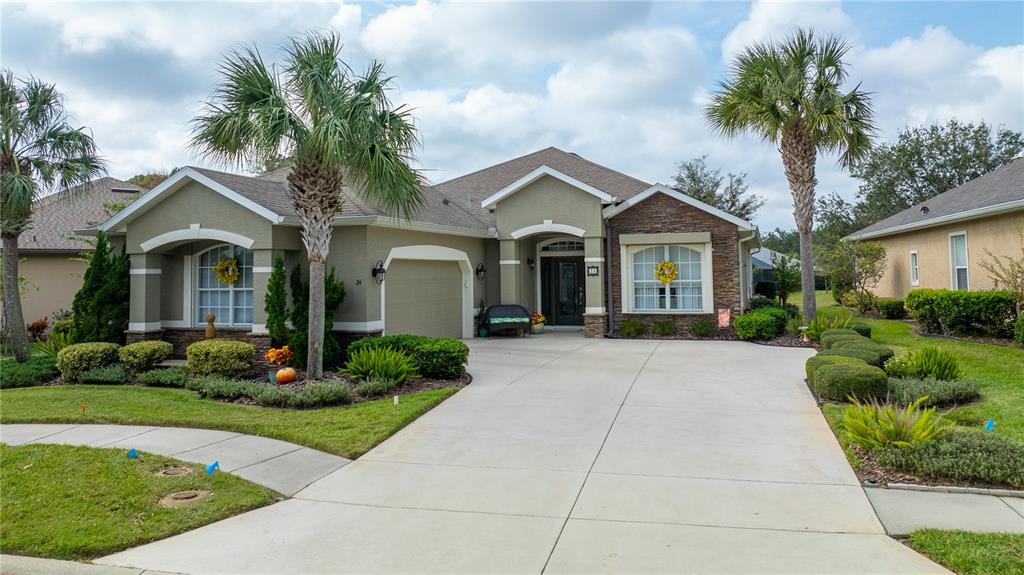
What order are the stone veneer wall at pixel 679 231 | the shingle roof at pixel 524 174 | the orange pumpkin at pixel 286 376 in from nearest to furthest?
the orange pumpkin at pixel 286 376
the stone veneer wall at pixel 679 231
the shingle roof at pixel 524 174

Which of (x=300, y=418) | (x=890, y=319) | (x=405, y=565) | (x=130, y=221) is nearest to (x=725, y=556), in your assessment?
(x=405, y=565)

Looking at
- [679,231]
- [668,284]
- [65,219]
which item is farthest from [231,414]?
[65,219]

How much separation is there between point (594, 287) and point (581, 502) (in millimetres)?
12134

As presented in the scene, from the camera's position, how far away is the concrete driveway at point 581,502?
4.06m

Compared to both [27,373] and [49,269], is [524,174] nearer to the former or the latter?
[27,373]

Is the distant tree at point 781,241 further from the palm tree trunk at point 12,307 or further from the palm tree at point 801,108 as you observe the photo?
the palm tree trunk at point 12,307

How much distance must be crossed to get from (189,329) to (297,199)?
5.67 metres

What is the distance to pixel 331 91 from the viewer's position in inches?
371

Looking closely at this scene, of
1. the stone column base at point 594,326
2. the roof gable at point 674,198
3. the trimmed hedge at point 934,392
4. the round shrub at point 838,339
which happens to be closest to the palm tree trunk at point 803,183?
the roof gable at point 674,198

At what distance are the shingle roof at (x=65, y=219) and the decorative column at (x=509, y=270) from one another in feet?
39.9

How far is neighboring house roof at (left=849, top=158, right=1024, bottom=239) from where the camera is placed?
14223mm

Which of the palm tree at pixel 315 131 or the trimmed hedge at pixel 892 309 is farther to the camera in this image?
the trimmed hedge at pixel 892 309

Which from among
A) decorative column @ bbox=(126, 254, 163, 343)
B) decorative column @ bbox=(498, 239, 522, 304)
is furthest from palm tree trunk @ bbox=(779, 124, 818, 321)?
decorative column @ bbox=(126, 254, 163, 343)

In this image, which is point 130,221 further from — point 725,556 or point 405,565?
point 725,556
